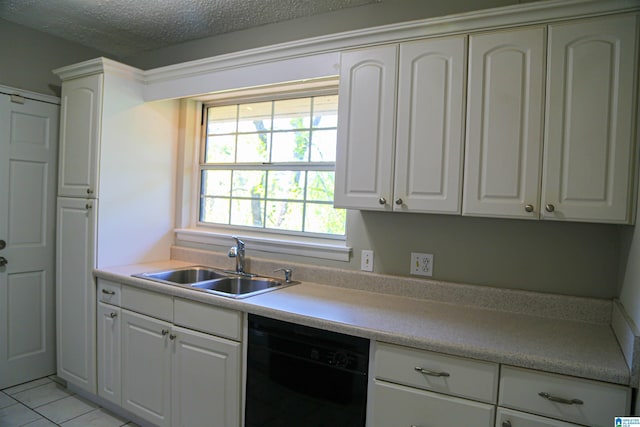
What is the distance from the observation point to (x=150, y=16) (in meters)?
2.60

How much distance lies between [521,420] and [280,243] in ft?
5.30

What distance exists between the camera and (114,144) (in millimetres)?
2639

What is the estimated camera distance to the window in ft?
8.46

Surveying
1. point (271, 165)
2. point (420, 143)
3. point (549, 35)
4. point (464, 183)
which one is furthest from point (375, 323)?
point (271, 165)

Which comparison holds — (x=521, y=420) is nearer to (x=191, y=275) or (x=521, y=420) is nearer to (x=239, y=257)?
(x=239, y=257)

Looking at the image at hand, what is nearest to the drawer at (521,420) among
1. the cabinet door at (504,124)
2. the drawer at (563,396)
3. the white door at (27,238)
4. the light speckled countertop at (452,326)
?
the drawer at (563,396)

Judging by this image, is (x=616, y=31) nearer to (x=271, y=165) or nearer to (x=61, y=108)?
(x=271, y=165)

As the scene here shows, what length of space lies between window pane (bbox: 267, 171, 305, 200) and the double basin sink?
0.59 metres

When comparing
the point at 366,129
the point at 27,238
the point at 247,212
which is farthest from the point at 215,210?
the point at 366,129

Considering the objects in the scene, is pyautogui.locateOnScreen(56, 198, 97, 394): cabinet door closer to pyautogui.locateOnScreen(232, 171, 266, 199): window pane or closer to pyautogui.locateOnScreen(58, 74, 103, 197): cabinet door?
pyautogui.locateOnScreen(58, 74, 103, 197): cabinet door

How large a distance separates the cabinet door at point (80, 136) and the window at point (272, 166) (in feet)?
2.54

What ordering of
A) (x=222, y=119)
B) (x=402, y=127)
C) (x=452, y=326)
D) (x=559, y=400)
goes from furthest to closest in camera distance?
(x=222, y=119) → (x=402, y=127) → (x=452, y=326) → (x=559, y=400)

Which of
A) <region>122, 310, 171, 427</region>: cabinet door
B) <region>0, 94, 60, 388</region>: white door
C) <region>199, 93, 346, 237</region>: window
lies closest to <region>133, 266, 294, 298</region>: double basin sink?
<region>122, 310, 171, 427</region>: cabinet door

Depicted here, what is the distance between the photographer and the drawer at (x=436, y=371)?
1.40m
